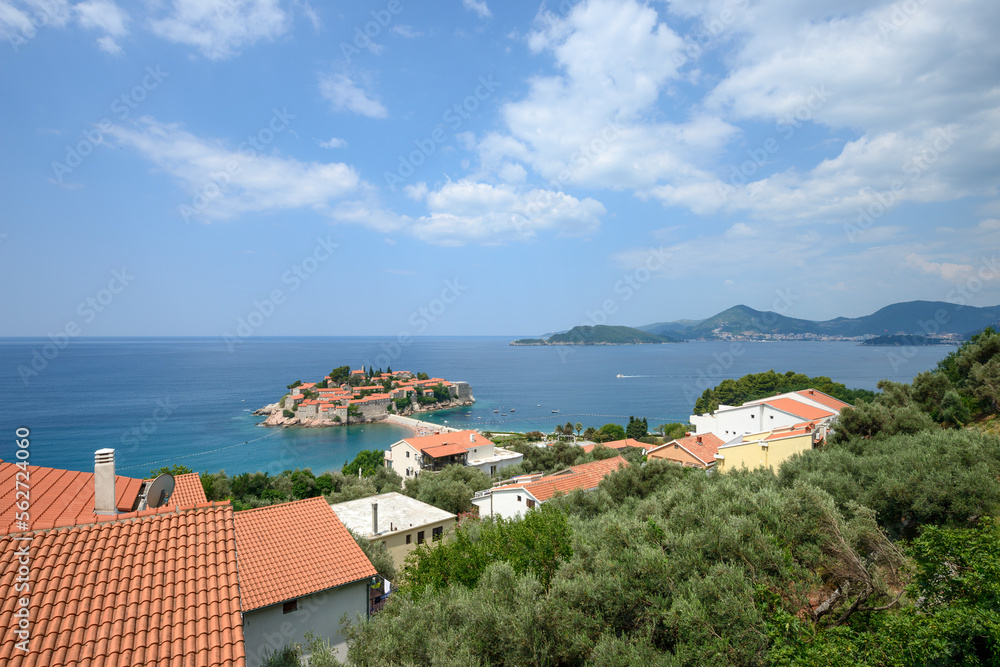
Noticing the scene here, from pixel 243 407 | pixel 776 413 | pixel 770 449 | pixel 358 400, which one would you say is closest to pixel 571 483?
pixel 770 449

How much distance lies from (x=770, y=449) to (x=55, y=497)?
19.9m

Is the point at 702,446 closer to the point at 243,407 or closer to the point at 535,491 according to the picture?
the point at 535,491

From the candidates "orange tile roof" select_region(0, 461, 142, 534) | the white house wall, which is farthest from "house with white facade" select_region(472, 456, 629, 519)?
"orange tile roof" select_region(0, 461, 142, 534)

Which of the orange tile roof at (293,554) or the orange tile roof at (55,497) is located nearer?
the orange tile roof at (55,497)

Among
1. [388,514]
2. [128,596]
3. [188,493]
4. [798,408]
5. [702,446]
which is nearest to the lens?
[128,596]

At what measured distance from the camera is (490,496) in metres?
22.5

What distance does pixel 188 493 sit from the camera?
11.1 metres

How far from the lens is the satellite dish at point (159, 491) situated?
9.39 metres

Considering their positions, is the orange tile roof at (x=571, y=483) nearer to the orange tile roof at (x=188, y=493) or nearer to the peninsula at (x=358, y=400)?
the orange tile roof at (x=188, y=493)

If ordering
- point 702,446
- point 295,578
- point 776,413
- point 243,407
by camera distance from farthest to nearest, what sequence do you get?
point 243,407 < point 776,413 < point 702,446 < point 295,578

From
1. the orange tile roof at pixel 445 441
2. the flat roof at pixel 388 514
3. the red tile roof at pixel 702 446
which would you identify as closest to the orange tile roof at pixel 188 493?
the flat roof at pixel 388 514

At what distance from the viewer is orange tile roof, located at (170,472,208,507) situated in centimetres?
1022

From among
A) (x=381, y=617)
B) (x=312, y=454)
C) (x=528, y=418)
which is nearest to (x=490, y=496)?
(x=381, y=617)

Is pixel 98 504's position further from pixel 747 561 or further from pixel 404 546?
pixel 404 546
